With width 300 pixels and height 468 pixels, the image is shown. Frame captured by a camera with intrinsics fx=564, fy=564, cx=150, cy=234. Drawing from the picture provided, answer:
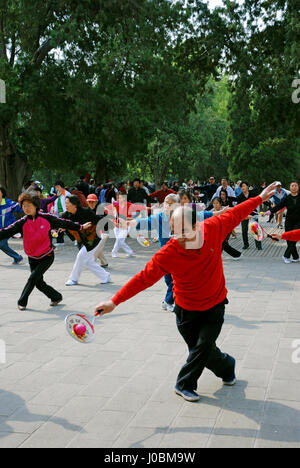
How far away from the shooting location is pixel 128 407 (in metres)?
4.63

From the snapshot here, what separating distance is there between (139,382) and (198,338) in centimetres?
85

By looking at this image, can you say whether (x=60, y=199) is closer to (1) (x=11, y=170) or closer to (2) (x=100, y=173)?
(1) (x=11, y=170)

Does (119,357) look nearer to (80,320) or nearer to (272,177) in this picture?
(80,320)

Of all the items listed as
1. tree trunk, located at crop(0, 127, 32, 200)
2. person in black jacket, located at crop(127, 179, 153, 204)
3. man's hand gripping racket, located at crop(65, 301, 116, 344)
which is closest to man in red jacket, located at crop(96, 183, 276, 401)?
man's hand gripping racket, located at crop(65, 301, 116, 344)

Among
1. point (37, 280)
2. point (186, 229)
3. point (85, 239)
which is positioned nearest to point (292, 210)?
point (85, 239)

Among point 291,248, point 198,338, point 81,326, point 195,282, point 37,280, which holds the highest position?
point 195,282

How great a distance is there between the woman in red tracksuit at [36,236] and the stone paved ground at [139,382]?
1.03 feet

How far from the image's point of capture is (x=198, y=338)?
4789mm

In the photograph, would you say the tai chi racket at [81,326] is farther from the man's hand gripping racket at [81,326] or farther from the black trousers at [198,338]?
the black trousers at [198,338]

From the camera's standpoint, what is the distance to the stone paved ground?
412cm

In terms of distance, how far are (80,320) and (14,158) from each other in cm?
1709

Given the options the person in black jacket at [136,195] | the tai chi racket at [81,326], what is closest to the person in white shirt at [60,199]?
the person in black jacket at [136,195]

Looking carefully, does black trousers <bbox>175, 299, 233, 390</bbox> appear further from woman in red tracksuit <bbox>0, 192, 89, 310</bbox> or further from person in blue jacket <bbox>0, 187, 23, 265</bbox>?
person in blue jacket <bbox>0, 187, 23, 265</bbox>
